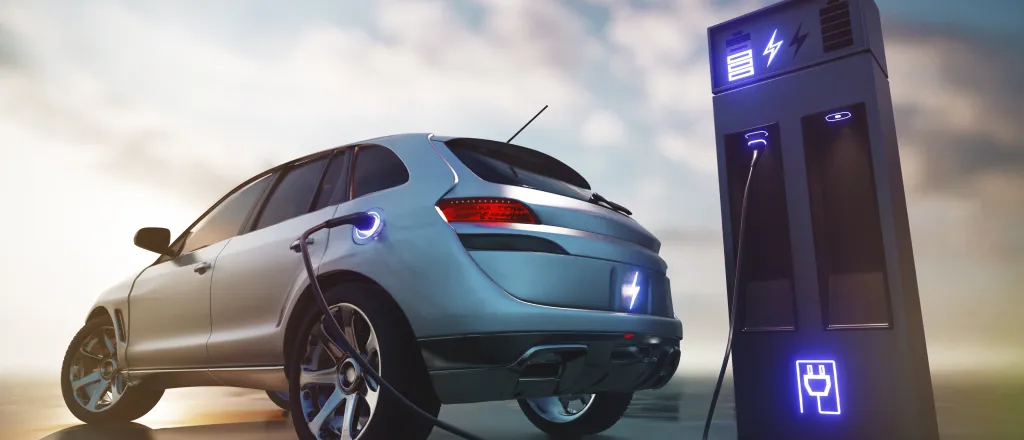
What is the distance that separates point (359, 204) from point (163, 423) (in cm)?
333

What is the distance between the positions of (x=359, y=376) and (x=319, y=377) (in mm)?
282

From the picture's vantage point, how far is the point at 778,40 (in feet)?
12.5

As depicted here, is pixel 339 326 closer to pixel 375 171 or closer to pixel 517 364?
pixel 375 171

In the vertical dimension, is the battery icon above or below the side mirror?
above

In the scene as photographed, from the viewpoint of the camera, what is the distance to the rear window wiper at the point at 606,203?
126 inches

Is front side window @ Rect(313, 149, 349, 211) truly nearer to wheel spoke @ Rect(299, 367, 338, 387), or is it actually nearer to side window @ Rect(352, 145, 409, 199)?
side window @ Rect(352, 145, 409, 199)

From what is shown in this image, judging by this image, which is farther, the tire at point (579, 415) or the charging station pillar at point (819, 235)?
the tire at point (579, 415)

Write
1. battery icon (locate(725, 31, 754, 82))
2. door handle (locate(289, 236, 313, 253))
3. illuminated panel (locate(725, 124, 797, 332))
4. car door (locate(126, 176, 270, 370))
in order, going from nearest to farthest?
door handle (locate(289, 236, 313, 253)) → illuminated panel (locate(725, 124, 797, 332)) → car door (locate(126, 176, 270, 370)) → battery icon (locate(725, 31, 754, 82))

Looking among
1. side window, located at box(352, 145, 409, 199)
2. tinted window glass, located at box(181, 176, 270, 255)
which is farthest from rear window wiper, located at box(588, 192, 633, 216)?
tinted window glass, located at box(181, 176, 270, 255)

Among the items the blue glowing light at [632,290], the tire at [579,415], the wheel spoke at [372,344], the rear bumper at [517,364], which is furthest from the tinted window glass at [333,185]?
the tire at [579,415]

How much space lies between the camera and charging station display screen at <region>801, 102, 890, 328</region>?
347cm

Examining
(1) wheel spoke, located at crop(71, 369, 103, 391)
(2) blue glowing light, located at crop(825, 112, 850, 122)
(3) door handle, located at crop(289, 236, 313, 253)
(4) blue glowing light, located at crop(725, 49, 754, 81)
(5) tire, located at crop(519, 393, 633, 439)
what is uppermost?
(4) blue glowing light, located at crop(725, 49, 754, 81)

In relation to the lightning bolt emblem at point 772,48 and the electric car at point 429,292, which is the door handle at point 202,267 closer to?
the electric car at point 429,292

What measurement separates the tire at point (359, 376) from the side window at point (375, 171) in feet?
1.62
